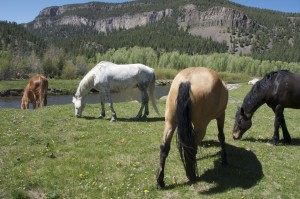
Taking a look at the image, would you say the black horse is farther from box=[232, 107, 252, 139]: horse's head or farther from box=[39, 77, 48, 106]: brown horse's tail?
box=[39, 77, 48, 106]: brown horse's tail

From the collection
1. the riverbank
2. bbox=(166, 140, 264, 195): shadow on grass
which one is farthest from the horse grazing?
the riverbank

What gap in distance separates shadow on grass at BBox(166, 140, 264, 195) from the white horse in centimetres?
→ 605

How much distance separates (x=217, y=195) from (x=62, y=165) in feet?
14.4

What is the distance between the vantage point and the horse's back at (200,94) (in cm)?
774

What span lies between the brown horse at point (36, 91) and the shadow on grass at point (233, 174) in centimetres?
1374


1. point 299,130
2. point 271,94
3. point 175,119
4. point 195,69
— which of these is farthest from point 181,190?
point 299,130

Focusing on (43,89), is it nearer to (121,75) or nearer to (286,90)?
(121,75)

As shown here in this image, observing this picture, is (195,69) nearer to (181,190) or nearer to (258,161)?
(181,190)

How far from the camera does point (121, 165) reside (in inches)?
363

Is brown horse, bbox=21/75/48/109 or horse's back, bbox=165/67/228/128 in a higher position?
horse's back, bbox=165/67/228/128

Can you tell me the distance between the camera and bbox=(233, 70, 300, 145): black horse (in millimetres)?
11703

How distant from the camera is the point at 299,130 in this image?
15289mm

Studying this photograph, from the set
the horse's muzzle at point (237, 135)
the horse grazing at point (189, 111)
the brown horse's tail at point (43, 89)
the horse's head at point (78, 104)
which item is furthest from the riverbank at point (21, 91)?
the horse grazing at point (189, 111)

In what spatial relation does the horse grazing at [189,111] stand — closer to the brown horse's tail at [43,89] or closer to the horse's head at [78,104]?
the horse's head at [78,104]
